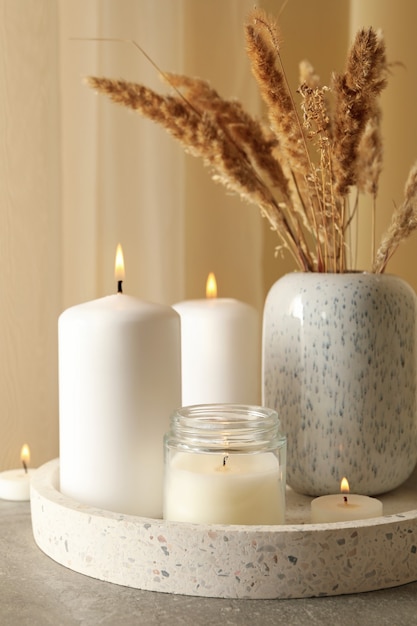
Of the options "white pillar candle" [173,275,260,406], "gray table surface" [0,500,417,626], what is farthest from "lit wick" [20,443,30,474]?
"gray table surface" [0,500,417,626]

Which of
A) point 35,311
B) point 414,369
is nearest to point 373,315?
point 414,369

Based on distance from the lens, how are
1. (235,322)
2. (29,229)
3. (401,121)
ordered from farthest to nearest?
(401,121), (29,229), (235,322)

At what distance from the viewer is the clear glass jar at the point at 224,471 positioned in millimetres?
818

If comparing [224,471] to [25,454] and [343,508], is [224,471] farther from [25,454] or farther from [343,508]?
[25,454]

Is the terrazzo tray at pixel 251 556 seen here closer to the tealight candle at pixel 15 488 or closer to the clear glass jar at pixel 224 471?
the clear glass jar at pixel 224 471

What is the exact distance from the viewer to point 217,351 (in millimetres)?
1059

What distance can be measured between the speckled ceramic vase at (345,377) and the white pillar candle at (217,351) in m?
0.10

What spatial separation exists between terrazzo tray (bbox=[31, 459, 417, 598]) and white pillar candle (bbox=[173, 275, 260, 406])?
285 mm

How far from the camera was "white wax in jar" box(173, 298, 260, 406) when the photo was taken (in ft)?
3.47

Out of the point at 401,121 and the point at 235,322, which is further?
the point at 401,121

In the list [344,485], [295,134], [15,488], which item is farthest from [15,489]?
[295,134]

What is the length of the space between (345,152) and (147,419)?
312 mm

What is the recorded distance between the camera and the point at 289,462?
964mm

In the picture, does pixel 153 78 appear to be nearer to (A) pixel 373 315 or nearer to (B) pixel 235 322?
(B) pixel 235 322
